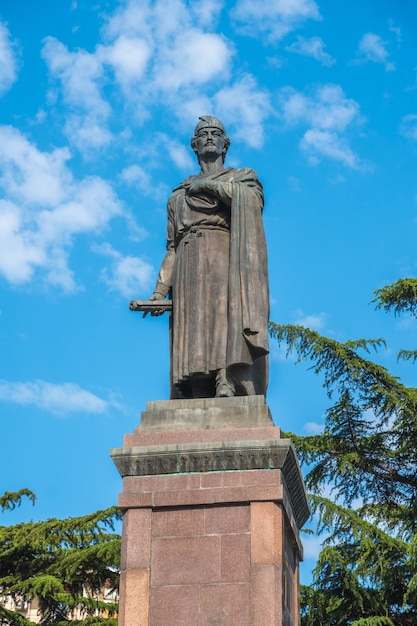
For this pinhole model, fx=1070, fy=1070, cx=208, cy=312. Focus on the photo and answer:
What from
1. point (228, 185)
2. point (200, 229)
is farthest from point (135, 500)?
point (228, 185)

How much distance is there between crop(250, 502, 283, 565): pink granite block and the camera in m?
10.0

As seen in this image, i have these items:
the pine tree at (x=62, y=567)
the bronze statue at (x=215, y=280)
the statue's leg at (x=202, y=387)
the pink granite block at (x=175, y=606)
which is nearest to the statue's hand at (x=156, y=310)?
the bronze statue at (x=215, y=280)

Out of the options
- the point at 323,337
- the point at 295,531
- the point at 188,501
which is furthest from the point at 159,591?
the point at 323,337

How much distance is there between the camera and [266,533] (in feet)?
33.2

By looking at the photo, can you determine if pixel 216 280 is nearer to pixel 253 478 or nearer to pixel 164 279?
pixel 164 279

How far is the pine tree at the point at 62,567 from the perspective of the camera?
2525 cm

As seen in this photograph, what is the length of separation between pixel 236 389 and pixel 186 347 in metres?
0.72

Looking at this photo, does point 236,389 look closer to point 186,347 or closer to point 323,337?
point 186,347

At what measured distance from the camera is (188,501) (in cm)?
1041

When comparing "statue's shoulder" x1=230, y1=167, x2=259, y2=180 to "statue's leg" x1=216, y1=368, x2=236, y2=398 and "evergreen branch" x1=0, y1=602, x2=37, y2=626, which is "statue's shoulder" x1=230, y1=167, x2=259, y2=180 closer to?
"statue's leg" x1=216, y1=368, x2=236, y2=398

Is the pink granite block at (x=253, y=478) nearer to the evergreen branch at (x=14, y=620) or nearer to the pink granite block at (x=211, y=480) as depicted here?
the pink granite block at (x=211, y=480)

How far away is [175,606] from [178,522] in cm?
81

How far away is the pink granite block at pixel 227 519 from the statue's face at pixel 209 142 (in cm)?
433

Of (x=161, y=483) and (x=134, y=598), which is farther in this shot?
(x=161, y=483)
